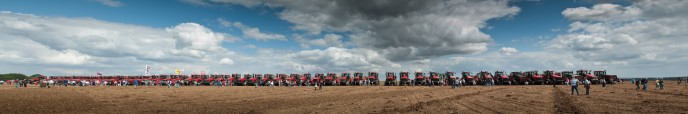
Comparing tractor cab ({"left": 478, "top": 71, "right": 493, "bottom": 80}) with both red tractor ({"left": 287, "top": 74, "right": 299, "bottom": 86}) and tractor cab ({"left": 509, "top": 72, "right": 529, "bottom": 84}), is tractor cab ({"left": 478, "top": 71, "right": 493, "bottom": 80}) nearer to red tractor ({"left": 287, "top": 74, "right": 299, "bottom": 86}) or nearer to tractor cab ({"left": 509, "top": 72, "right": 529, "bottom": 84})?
tractor cab ({"left": 509, "top": 72, "right": 529, "bottom": 84})

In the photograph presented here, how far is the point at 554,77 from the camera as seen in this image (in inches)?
1650

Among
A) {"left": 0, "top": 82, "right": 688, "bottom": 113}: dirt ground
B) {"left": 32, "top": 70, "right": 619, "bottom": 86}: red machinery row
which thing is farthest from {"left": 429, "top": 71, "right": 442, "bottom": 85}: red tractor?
{"left": 0, "top": 82, "right": 688, "bottom": 113}: dirt ground

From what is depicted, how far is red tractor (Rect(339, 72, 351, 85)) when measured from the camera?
50188 millimetres

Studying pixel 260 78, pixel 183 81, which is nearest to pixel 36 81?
pixel 183 81

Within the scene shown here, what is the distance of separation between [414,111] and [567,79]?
117 ft

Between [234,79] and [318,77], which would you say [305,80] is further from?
[234,79]

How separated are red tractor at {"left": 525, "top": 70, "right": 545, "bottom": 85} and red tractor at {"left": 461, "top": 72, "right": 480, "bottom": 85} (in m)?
5.58

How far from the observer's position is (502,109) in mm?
13891

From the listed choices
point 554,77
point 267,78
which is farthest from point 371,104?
point 267,78

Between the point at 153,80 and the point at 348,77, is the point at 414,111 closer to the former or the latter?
the point at 348,77

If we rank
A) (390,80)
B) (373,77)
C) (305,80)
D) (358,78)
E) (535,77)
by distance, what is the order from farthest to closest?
(305,80) < (373,77) < (358,78) < (390,80) < (535,77)

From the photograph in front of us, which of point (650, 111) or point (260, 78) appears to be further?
point (260, 78)

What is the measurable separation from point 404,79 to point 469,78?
24.1 feet

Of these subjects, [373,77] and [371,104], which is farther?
[373,77]
